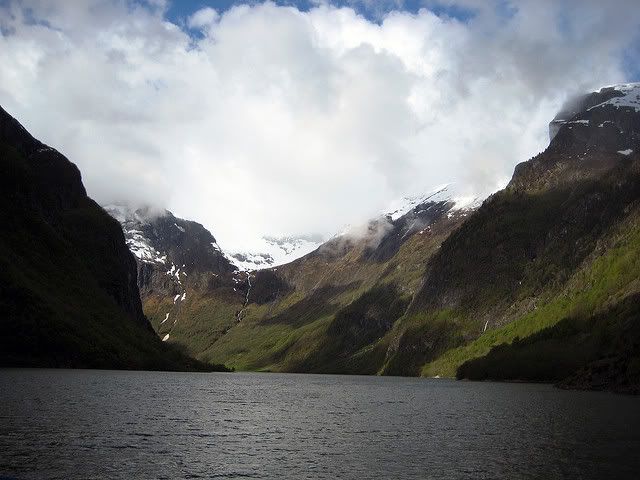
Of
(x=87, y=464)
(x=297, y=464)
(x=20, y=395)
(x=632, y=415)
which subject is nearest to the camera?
(x=87, y=464)

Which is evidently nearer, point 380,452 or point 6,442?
point 6,442

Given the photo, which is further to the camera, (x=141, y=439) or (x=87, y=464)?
(x=141, y=439)

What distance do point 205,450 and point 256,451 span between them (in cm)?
449

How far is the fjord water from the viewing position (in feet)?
151

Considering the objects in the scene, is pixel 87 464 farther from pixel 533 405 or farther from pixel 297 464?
pixel 533 405

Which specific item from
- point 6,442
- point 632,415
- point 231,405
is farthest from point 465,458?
point 231,405

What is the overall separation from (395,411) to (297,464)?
5080 cm

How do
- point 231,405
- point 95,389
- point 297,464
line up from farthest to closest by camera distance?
point 95,389 < point 231,405 < point 297,464

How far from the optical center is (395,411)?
97750mm

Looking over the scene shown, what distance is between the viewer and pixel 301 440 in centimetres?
6291

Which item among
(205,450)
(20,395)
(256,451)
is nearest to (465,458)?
(256,451)

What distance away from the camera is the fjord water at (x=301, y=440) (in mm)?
45969

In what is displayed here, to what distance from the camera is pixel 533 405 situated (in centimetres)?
10794

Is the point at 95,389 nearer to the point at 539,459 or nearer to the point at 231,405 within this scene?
the point at 231,405
